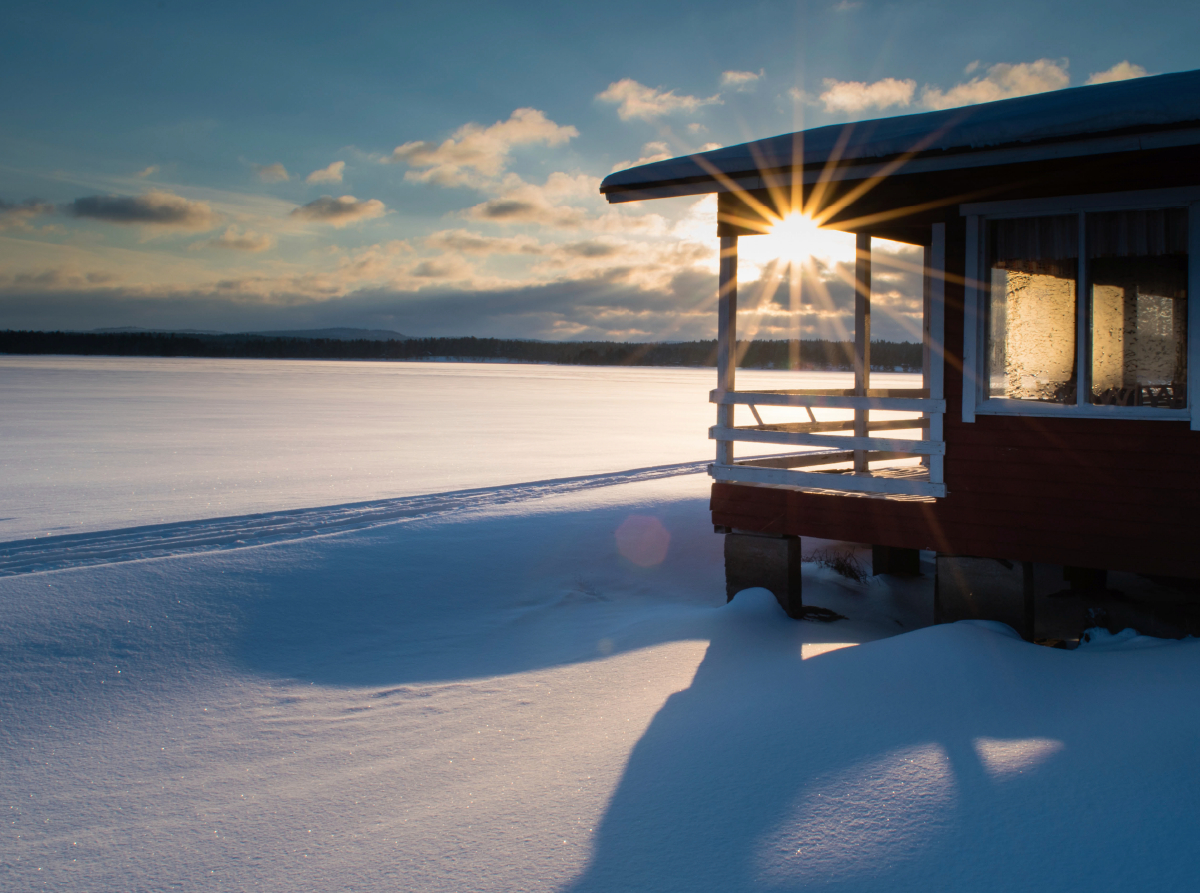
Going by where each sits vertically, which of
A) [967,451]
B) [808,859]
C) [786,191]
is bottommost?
[808,859]

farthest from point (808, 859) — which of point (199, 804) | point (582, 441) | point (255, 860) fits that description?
point (582, 441)

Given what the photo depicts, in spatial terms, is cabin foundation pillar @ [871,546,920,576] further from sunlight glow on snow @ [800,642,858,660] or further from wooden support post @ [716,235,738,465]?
sunlight glow on snow @ [800,642,858,660]

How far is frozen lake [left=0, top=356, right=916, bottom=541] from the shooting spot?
36.4 feet

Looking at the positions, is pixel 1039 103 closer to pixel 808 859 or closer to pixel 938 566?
pixel 938 566

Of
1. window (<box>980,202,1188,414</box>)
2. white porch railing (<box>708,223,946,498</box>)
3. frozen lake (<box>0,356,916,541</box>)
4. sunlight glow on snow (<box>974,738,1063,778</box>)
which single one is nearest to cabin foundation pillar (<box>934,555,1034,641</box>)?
white porch railing (<box>708,223,946,498</box>)

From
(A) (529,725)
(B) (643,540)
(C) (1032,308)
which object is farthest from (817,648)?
(B) (643,540)

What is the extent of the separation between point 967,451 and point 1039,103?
282 cm

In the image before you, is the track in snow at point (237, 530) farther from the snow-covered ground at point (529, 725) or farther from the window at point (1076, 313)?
the window at point (1076, 313)

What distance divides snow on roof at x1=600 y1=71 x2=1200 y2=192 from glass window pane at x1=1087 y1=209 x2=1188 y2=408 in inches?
34.6

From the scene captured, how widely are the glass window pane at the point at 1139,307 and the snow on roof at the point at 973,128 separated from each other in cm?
88

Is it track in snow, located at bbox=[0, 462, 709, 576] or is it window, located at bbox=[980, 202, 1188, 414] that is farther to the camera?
track in snow, located at bbox=[0, 462, 709, 576]

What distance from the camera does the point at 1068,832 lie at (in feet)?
10.7

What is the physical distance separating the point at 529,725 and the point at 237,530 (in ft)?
18.9

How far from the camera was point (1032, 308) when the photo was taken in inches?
268
